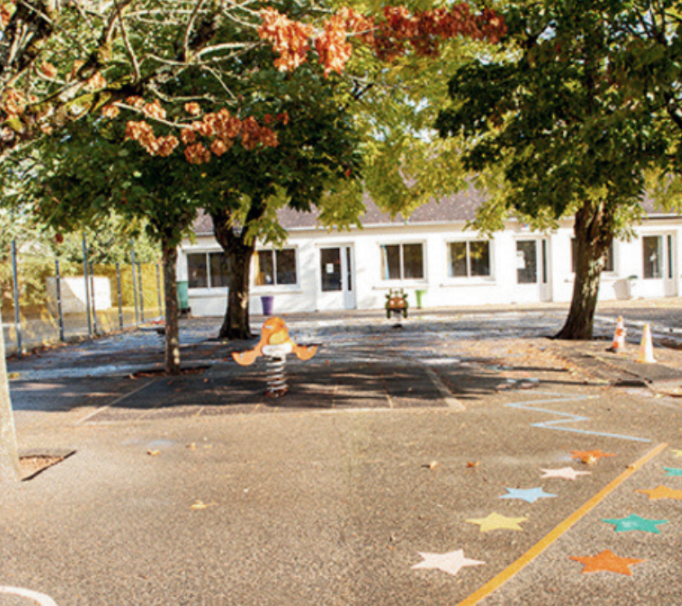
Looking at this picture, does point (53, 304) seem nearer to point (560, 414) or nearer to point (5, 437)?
point (5, 437)

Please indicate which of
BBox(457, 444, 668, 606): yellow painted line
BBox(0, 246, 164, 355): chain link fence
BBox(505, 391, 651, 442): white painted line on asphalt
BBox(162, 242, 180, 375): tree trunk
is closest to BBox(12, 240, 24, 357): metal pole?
BBox(0, 246, 164, 355): chain link fence

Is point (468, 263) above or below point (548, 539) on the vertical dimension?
above

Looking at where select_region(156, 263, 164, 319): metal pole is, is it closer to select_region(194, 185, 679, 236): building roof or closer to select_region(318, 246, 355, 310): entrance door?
select_region(194, 185, 679, 236): building roof

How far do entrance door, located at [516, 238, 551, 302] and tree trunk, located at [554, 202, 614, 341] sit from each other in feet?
45.6

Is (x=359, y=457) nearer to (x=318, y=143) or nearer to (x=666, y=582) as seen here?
(x=666, y=582)

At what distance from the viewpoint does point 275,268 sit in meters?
30.5

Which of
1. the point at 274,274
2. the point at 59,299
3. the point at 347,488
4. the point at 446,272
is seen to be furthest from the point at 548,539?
the point at 274,274

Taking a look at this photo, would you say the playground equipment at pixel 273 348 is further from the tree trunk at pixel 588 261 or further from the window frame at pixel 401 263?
the window frame at pixel 401 263

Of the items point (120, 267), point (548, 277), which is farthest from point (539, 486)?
point (548, 277)

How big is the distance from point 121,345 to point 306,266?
1231 centimetres

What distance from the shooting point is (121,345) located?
18.8 metres

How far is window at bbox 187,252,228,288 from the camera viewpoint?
100 feet

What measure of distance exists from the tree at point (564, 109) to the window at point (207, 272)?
20.4 metres

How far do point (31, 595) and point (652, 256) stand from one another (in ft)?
99.3
